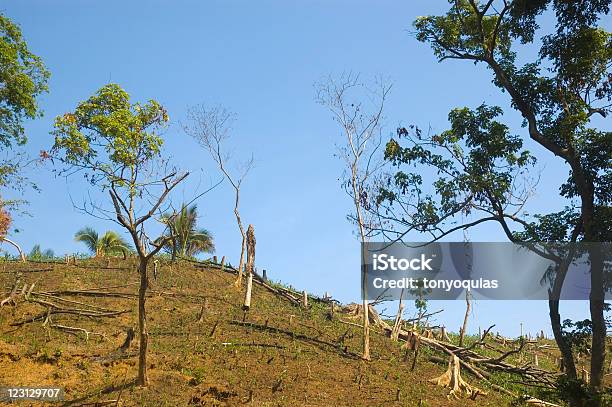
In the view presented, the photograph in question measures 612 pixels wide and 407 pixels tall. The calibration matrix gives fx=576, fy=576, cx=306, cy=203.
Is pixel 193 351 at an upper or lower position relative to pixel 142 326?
lower

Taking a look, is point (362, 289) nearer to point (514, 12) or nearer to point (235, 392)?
point (235, 392)

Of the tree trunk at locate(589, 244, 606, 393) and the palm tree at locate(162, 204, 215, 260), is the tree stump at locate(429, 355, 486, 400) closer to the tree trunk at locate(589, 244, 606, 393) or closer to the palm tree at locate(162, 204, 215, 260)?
the tree trunk at locate(589, 244, 606, 393)

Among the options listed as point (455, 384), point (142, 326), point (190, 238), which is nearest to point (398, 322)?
point (455, 384)

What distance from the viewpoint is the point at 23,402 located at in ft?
42.0

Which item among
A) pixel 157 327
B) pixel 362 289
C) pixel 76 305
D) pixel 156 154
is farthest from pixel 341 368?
pixel 76 305

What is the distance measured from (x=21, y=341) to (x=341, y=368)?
9.29 meters

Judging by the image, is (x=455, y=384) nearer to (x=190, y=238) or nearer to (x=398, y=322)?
(x=398, y=322)

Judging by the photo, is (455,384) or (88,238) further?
(88,238)

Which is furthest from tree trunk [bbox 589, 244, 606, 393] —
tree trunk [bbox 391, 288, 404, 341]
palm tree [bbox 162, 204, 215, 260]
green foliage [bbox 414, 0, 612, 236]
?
palm tree [bbox 162, 204, 215, 260]

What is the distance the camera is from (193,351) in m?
16.7

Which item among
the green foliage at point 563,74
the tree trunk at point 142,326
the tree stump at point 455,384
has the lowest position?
the tree stump at point 455,384

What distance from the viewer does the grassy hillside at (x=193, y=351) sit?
45.5 feet

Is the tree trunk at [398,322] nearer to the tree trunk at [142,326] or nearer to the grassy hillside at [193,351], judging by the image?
the grassy hillside at [193,351]

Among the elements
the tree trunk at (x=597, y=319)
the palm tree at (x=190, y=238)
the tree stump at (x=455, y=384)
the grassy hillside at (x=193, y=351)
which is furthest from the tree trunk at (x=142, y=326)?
the palm tree at (x=190, y=238)
